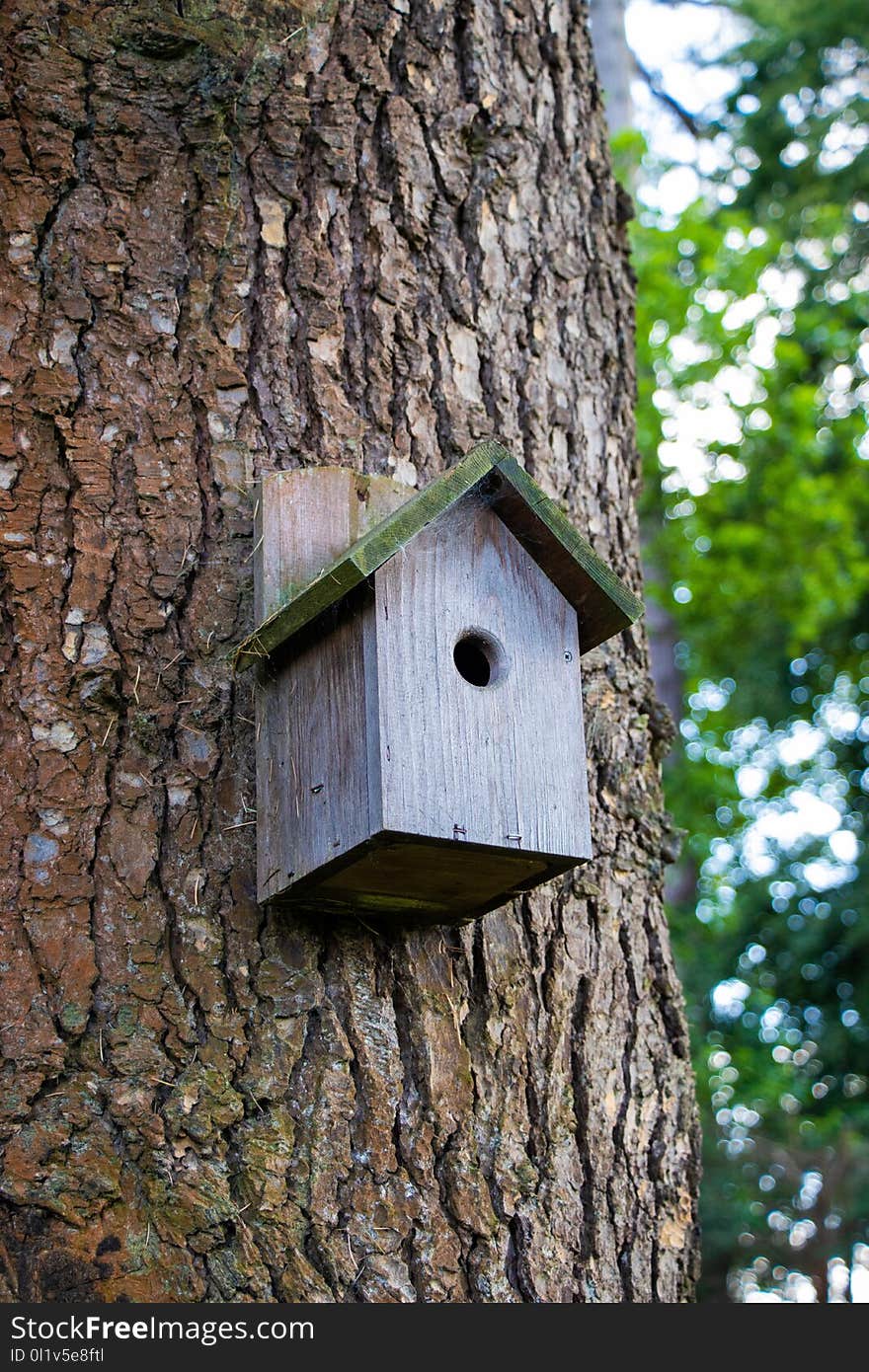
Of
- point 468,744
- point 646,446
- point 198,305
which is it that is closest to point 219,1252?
point 468,744

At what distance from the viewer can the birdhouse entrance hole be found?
7.32 ft

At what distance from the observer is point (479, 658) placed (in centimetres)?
228

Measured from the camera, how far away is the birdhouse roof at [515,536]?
82.4 inches

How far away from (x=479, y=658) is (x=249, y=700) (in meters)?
0.39

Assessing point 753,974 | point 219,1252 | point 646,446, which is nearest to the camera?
point 219,1252

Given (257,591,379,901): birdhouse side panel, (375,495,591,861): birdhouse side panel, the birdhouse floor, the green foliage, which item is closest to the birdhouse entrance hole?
(375,495,591,861): birdhouse side panel

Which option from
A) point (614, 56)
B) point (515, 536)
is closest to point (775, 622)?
point (614, 56)

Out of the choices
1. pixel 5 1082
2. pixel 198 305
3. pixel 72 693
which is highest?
pixel 198 305

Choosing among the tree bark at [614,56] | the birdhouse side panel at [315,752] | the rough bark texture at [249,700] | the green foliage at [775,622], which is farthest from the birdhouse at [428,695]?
the tree bark at [614,56]

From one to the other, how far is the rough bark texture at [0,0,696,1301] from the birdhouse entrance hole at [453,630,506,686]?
382 mm

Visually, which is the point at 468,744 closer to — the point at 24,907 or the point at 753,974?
the point at 24,907

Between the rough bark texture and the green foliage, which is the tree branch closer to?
the green foliage

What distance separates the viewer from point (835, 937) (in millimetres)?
13039

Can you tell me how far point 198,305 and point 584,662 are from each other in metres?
0.97
